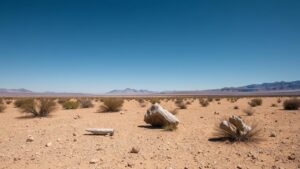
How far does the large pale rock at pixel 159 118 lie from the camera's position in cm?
1190

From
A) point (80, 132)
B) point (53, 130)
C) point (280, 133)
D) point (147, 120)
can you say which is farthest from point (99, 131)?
point (280, 133)

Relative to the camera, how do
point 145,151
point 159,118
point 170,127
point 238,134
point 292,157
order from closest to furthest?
point 292,157 → point 145,151 → point 238,134 → point 170,127 → point 159,118

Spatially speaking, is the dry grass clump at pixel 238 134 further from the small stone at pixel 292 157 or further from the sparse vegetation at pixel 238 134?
the small stone at pixel 292 157

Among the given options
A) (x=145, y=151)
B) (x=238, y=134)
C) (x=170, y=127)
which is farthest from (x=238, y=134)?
(x=145, y=151)

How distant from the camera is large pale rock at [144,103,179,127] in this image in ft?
39.1

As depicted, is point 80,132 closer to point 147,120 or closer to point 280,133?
point 147,120

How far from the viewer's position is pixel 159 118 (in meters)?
12.1

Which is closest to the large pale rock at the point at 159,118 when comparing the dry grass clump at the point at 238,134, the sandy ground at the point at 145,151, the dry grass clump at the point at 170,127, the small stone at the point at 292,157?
the dry grass clump at the point at 170,127

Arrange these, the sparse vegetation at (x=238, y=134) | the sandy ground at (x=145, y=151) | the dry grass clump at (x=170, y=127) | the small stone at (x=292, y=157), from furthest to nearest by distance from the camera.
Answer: the dry grass clump at (x=170, y=127), the sparse vegetation at (x=238, y=134), the small stone at (x=292, y=157), the sandy ground at (x=145, y=151)

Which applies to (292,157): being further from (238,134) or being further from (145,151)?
(145,151)

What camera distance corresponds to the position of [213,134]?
10.1m

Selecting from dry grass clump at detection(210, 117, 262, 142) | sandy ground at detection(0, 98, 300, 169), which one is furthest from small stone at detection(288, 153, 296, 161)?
dry grass clump at detection(210, 117, 262, 142)

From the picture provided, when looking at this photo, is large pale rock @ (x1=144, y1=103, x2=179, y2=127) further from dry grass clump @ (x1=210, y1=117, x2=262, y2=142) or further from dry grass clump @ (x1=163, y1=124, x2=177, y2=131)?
dry grass clump @ (x1=210, y1=117, x2=262, y2=142)

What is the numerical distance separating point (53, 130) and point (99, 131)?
262cm
